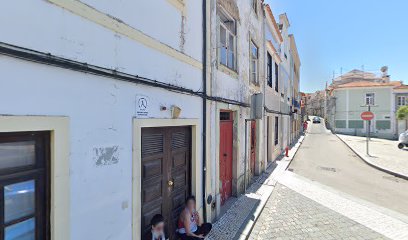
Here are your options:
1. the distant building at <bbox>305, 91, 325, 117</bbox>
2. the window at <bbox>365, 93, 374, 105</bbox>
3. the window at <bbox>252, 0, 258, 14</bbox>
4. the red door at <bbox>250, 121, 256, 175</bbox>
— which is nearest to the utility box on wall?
the red door at <bbox>250, 121, 256, 175</bbox>

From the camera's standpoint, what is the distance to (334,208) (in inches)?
284

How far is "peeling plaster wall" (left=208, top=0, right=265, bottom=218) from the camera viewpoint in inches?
A: 241

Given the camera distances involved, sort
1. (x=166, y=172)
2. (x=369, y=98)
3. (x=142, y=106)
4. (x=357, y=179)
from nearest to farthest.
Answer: (x=142, y=106)
(x=166, y=172)
(x=357, y=179)
(x=369, y=98)

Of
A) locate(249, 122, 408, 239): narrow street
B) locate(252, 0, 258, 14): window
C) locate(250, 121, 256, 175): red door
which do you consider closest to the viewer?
locate(249, 122, 408, 239): narrow street

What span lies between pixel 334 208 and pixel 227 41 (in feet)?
18.1

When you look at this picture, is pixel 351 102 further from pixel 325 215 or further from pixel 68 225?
pixel 68 225

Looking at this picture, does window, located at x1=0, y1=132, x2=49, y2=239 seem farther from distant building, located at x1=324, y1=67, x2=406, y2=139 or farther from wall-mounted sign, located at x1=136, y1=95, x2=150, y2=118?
distant building, located at x1=324, y1=67, x2=406, y2=139

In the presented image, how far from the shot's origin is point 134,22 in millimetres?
3480

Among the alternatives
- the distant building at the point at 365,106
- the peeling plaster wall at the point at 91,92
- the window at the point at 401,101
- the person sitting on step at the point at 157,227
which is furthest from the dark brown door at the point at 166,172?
the window at the point at 401,101

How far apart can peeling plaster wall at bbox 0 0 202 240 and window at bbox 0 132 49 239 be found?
24 cm

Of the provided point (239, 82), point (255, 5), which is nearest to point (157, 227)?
point (239, 82)

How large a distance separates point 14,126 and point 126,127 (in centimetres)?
136

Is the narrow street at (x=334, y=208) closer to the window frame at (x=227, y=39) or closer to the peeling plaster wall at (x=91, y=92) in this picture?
the peeling plaster wall at (x=91, y=92)

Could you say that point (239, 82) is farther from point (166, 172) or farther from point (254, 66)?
point (166, 172)
